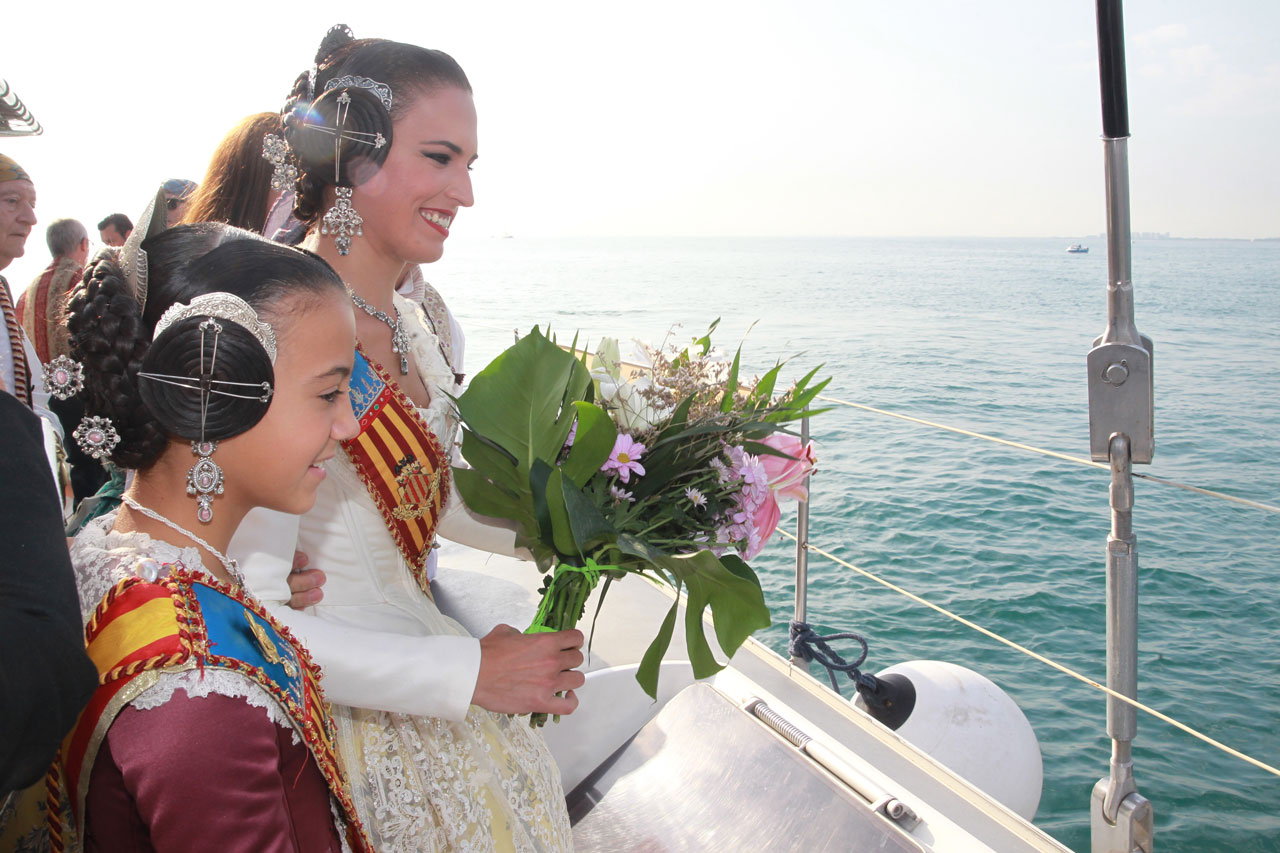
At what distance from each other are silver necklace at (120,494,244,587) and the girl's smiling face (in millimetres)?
55

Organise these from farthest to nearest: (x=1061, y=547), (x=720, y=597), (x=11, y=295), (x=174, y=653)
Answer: (x=1061, y=547) → (x=11, y=295) → (x=720, y=597) → (x=174, y=653)

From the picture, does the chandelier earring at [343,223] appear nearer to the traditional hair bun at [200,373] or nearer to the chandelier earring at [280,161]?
the chandelier earring at [280,161]

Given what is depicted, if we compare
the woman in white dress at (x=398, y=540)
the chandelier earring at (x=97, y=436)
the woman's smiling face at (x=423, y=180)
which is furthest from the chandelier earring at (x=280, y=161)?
the chandelier earring at (x=97, y=436)

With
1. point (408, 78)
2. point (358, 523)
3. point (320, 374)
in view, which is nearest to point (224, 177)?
point (408, 78)

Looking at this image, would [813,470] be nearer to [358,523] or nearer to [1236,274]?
[358,523]

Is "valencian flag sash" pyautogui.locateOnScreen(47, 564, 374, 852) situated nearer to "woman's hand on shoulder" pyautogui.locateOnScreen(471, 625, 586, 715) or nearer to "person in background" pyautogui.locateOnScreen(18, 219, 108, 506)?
"woman's hand on shoulder" pyautogui.locateOnScreen(471, 625, 586, 715)

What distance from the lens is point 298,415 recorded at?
89 centimetres

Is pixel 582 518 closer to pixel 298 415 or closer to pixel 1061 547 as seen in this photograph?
pixel 298 415

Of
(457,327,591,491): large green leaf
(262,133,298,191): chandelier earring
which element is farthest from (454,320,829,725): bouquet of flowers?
(262,133,298,191): chandelier earring

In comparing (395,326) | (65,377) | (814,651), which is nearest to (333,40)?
(395,326)

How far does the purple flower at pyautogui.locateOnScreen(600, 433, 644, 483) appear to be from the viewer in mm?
1115

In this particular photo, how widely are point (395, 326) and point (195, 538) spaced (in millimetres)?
554

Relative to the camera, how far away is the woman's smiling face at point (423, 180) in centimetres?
126

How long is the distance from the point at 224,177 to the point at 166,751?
136cm
